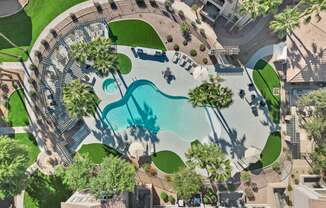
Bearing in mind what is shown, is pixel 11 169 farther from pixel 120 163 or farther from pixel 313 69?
pixel 313 69

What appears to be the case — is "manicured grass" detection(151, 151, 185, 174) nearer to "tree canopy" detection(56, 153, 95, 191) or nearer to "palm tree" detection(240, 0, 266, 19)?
"tree canopy" detection(56, 153, 95, 191)

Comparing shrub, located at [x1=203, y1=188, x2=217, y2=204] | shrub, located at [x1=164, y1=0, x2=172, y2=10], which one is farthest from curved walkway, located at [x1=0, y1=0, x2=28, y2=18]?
shrub, located at [x1=203, y1=188, x2=217, y2=204]

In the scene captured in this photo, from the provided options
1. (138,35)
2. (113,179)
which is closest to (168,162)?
(113,179)

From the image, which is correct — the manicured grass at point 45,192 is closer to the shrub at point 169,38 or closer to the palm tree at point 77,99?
the palm tree at point 77,99

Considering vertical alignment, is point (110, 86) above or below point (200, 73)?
below

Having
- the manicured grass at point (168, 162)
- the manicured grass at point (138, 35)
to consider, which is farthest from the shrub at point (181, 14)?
the manicured grass at point (168, 162)

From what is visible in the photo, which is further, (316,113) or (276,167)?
(276,167)

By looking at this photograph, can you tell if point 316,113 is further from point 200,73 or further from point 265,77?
point 200,73
